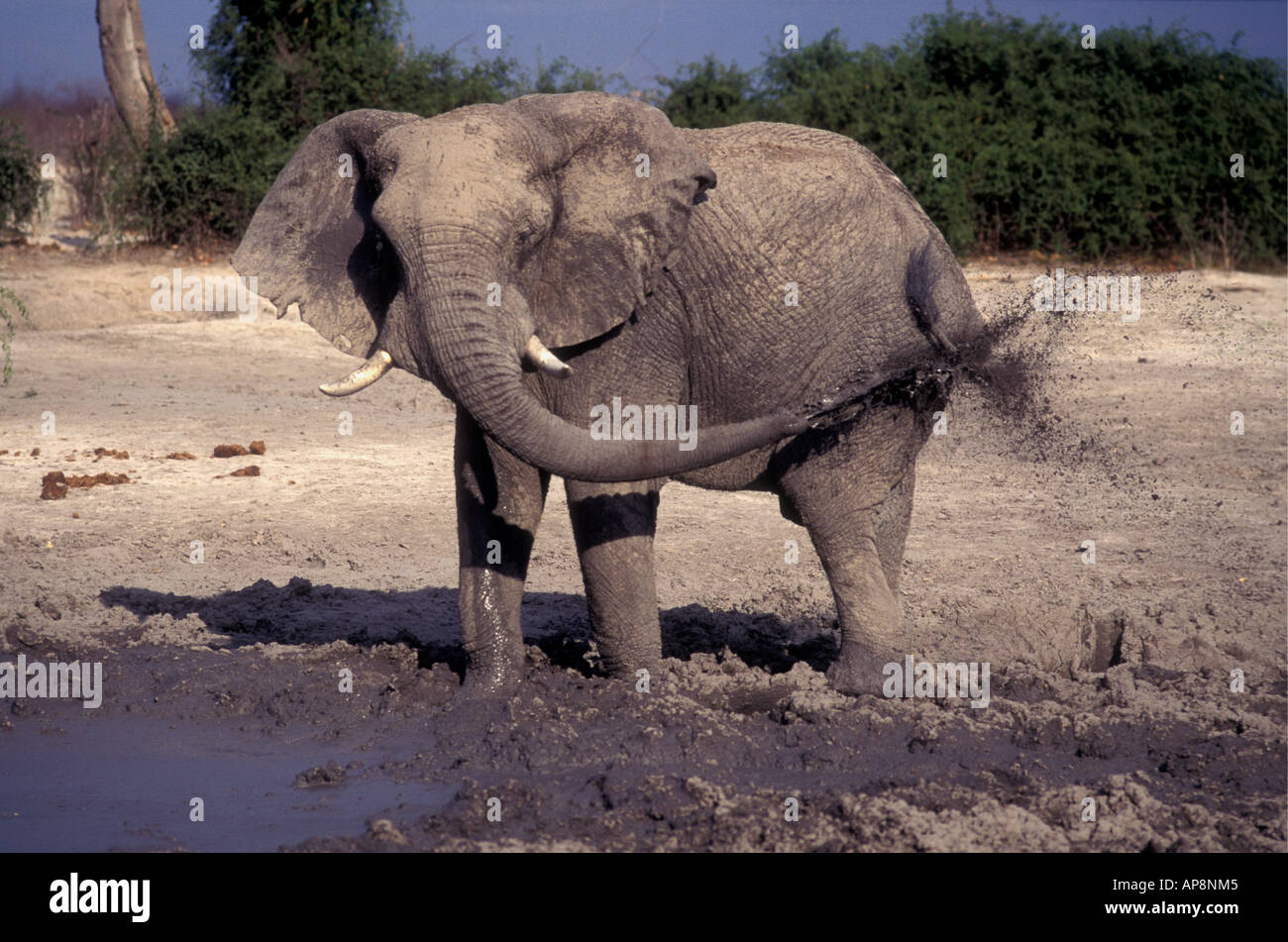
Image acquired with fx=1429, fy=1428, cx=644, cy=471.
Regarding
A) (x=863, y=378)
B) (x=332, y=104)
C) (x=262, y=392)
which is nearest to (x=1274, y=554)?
(x=863, y=378)

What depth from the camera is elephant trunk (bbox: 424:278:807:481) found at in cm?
486

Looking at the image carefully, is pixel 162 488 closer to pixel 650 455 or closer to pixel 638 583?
pixel 638 583

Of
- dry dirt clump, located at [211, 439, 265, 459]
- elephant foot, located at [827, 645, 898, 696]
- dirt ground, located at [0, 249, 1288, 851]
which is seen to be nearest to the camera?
dirt ground, located at [0, 249, 1288, 851]

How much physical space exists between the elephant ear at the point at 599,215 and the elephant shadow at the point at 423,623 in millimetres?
1896

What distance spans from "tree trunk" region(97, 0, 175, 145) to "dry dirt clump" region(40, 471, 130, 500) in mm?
11727

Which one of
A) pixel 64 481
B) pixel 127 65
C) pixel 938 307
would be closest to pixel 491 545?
pixel 938 307

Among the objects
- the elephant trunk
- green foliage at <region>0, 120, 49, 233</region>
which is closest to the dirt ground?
the elephant trunk

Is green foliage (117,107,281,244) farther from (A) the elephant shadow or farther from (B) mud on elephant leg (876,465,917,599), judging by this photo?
(B) mud on elephant leg (876,465,917,599)

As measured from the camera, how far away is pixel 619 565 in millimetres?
5746

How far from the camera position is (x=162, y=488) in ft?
31.4

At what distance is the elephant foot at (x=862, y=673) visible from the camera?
6129 millimetres

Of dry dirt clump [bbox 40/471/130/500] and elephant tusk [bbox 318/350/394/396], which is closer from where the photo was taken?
elephant tusk [bbox 318/350/394/396]

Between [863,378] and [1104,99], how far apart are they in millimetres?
13982

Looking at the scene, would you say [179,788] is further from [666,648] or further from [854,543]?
[854,543]
